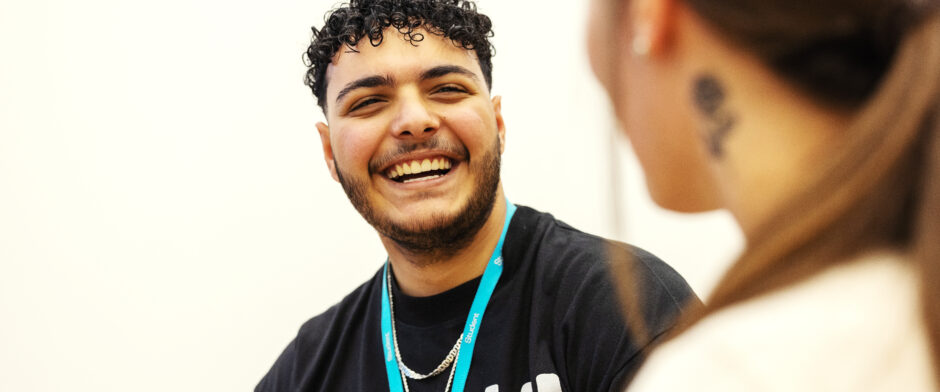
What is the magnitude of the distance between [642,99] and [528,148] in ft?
4.40

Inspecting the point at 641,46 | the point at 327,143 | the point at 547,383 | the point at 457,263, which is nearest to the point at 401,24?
the point at 327,143

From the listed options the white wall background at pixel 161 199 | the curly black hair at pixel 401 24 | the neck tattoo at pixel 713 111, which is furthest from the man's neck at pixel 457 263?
the neck tattoo at pixel 713 111

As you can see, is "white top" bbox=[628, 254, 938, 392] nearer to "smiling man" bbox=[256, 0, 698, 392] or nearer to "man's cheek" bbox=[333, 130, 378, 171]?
"smiling man" bbox=[256, 0, 698, 392]

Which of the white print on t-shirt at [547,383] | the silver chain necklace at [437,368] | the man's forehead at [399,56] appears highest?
the man's forehead at [399,56]

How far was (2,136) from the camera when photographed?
86.1 inches

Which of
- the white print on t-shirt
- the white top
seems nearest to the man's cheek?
the white print on t-shirt

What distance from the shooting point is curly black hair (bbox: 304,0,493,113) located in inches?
59.3

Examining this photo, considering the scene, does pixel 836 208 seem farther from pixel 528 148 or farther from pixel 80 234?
pixel 80 234

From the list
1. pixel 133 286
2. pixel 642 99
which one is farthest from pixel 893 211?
pixel 133 286

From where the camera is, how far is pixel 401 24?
1.51 m

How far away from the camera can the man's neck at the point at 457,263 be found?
151 cm

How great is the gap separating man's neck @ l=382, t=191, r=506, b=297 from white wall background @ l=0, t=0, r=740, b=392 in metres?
0.54

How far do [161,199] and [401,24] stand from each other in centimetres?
99

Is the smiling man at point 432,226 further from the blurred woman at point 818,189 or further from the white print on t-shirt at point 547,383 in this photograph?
the blurred woman at point 818,189
